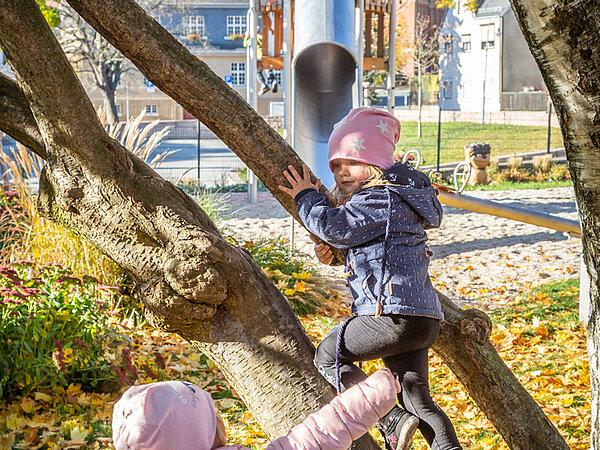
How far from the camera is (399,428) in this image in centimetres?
247

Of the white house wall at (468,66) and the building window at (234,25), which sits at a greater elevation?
the building window at (234,25)

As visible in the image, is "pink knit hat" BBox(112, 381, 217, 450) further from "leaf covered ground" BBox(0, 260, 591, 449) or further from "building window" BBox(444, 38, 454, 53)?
"building window" BBox(444, 38, 454, 53)

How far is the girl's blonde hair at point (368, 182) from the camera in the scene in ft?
8.23

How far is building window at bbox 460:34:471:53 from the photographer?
42.4 m

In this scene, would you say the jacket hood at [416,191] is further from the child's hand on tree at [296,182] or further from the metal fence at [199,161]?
the metal fence at [199,161]

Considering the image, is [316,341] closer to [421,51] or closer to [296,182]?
[296,182]

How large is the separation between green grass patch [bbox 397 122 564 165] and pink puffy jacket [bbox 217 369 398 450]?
755 inches

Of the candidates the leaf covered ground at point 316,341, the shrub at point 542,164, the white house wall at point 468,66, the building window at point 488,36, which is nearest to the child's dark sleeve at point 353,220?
the leaf covered ground at point 316,341

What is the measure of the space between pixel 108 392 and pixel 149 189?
8.37 ft

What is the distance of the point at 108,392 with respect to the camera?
4848 millimetres

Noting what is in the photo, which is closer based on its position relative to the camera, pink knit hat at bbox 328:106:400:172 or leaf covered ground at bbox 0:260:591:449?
pink knit hat at bbox 328:106:400:172

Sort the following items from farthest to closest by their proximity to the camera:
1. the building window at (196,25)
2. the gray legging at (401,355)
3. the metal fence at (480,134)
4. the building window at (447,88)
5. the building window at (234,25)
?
the building window at (234,25) < the building window at (196,25) < the building window at (447,88) < the metal fence at (480,134) < the gray legging at (401,355)

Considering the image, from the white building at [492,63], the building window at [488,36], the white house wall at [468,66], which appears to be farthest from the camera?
the building window at [488,36]

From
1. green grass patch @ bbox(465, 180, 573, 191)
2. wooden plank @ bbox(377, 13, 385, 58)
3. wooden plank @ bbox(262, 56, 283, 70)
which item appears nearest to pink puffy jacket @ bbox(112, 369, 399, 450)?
wooden plank @ bbox(262, 56, 283, 70)
